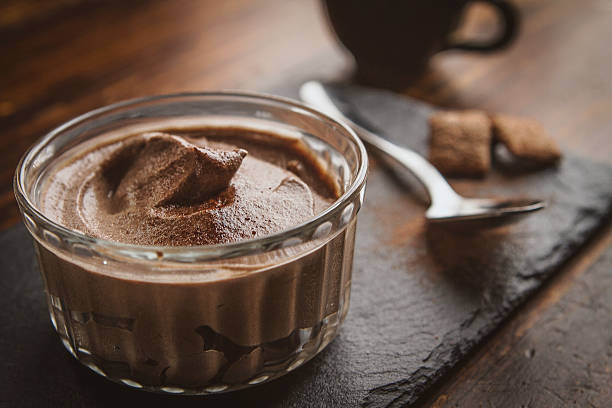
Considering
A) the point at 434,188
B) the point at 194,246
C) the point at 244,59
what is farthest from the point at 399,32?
the point at 194,246

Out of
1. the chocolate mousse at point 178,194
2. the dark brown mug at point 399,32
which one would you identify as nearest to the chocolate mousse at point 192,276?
the chocolate mousse at point 178,194

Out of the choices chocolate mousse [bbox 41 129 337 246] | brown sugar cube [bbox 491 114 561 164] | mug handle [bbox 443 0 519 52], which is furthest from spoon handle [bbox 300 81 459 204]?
mug handle [bbox 443 0 519 52]

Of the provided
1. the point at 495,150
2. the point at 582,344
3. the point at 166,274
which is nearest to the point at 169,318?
the point at 166,274

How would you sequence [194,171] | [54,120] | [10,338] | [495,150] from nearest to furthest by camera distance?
[194,171]
[10,338]
[495,150]
[54,120]

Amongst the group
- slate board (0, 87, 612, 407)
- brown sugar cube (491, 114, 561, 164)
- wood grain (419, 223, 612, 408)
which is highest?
brown sugar cube (491, 114, 561, 164)

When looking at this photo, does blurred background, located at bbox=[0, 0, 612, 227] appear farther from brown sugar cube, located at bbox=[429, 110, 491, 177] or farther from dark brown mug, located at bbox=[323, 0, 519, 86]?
brown sugar cube, located at bbox=[429, 110, 491, 177]

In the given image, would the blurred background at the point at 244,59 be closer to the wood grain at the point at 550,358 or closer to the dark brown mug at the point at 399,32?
the dark brown mug at the point at 399,32

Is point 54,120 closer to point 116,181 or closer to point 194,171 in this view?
point 116,181
